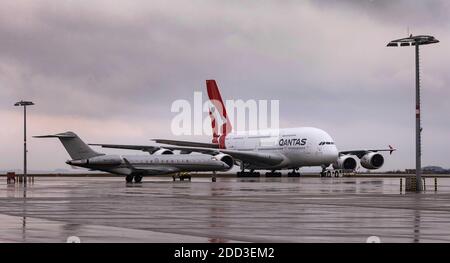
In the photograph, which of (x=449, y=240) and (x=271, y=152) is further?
(x=271, y=152)

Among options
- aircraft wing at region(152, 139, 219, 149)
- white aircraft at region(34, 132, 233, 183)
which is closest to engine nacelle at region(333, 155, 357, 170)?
aircraft wing at region(152, 139, 219, 149)

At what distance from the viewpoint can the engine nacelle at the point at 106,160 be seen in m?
75.2

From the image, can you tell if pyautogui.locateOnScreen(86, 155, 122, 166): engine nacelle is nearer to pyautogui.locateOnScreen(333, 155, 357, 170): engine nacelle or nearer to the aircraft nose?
the aircraft nose

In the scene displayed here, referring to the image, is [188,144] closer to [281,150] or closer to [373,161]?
[281,150]

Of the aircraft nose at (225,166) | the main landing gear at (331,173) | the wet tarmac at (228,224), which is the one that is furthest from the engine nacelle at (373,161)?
the wet tarmac at (228,224)

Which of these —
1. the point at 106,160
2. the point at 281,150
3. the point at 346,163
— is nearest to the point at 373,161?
the point at 346,163

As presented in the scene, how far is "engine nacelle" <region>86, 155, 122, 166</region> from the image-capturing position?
7525 centimetres

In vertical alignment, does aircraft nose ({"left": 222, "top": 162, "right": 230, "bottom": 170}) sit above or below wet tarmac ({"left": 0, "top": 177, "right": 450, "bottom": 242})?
below

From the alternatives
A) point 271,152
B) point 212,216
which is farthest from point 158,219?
point 271,152

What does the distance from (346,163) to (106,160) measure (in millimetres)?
33757

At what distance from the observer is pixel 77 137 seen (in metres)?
76.7

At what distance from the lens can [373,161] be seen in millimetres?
Result: 94438
